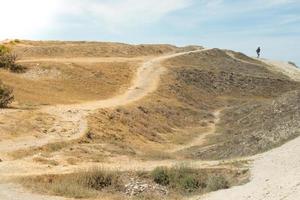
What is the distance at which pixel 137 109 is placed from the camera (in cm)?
4744

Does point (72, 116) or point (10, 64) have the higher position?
point (10, 64)

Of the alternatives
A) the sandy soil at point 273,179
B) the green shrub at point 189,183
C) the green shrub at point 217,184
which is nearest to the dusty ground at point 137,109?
the sandy soil at point 273,179

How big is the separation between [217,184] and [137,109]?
1034 inches

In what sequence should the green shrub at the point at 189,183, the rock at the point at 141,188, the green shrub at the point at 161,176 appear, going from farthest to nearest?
the green shrub at the point at 161,176 → the green shrub at the point at 189,183 → the rock at the point at 141,188

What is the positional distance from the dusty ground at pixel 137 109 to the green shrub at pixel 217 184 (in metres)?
1.90

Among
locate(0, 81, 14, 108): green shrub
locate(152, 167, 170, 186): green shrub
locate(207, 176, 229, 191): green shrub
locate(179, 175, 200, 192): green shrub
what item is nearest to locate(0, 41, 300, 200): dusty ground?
locate(0, 81, 14, 108): green shrub

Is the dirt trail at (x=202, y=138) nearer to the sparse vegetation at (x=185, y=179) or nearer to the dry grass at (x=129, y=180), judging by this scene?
the sparse vegetation at (x=185, y=179)

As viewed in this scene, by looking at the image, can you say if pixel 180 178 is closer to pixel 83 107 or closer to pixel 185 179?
pixel 185 179

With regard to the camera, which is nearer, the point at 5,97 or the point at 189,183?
the point at 189,183

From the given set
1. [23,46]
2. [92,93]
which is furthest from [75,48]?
[92,93]

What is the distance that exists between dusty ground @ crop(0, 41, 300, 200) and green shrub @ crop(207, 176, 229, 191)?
6.25ft

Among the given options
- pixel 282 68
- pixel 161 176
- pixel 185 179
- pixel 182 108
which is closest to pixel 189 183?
pixel 185 179

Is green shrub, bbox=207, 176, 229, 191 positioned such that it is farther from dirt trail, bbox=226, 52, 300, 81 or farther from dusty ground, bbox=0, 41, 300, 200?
dirt trail, bbox=226, 52, 300, 81

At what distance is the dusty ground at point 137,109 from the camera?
2772 centimetres
